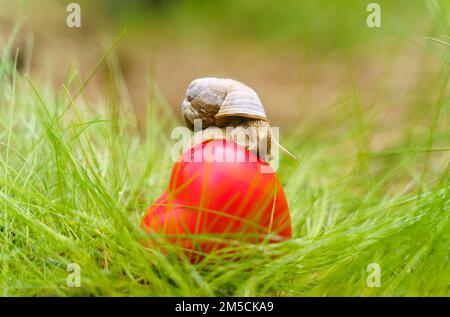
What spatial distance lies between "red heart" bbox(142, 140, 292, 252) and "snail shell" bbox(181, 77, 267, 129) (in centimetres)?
5

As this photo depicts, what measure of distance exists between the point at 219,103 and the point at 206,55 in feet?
9.45

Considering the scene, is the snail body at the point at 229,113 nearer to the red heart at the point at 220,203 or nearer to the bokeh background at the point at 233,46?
the red heart at the point at 220,203

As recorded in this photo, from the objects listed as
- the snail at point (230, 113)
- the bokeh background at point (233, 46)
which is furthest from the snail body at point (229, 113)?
the bokeh background at point (233, 46)

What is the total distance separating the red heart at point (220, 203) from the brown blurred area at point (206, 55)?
1.84 metres

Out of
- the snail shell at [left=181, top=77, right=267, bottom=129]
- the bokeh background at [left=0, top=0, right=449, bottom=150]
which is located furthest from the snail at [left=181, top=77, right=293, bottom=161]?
the bokeh background at [left=0, top=0, right=449, bottom=150]

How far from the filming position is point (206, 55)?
386cm

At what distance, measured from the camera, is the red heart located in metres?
0.96

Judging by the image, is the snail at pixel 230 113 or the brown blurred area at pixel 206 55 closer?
the snail at pixel 230 113

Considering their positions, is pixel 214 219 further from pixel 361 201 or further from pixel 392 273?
pixel 361 201

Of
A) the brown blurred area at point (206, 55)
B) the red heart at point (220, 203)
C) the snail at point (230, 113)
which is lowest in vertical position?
the red heart at point (220, 203)

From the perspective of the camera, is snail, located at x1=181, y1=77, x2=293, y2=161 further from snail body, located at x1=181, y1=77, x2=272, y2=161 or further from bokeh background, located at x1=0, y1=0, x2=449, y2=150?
bokeh background, located at x1=0, y1=0, x2=449, y2=150

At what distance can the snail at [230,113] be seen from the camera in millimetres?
1021

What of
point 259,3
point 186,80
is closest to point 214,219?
point 186,80
